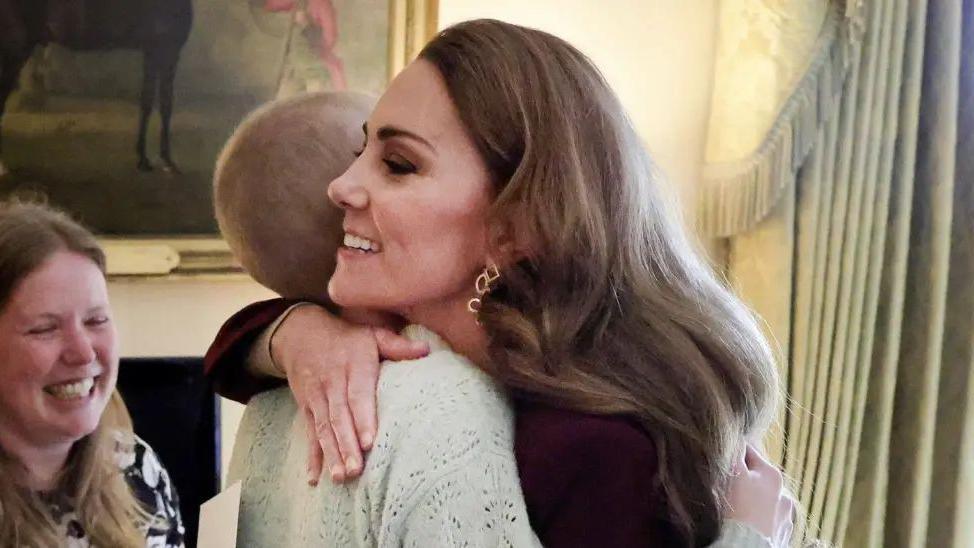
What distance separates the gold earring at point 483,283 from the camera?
2.62ft

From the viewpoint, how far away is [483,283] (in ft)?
2.64

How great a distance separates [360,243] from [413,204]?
7cm

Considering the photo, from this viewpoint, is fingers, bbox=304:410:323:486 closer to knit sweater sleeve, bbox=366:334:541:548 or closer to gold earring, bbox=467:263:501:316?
knit sweater sleeve, bbox=366:334:541:548

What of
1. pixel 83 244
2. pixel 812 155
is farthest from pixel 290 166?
pixel 812 155

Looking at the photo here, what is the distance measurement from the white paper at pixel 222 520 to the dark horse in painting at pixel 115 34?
4.18 feet

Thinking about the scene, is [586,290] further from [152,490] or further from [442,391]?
[152,490]

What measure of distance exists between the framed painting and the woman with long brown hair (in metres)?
1.25

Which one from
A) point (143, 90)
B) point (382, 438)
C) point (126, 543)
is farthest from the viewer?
point (143, 90)

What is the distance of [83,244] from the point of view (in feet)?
4.91

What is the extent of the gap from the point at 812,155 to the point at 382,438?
4.82 feet

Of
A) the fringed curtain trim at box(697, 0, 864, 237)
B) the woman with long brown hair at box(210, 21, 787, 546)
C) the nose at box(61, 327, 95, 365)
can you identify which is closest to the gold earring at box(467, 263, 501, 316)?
the woman with long brown hair at box(210, 21, 787, 546)

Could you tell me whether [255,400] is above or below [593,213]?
below

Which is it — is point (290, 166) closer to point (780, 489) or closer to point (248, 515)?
point (248, 515)

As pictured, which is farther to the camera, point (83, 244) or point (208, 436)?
point (208, 436)
